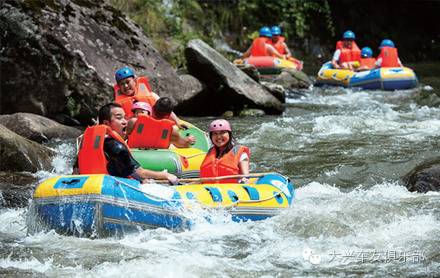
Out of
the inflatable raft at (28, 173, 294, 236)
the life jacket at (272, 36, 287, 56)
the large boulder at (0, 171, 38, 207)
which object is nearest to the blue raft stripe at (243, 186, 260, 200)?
the inflatable raft at (28, 173, 294, 236)

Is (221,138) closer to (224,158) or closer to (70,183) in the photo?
(224,158)

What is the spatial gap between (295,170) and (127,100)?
218 cm

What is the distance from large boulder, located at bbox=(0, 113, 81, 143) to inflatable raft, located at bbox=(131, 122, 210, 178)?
232cm

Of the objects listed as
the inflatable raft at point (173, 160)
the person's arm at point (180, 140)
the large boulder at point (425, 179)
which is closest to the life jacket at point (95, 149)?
the inflatable raft at point (173, 160)

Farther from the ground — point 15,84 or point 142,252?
point 15,84

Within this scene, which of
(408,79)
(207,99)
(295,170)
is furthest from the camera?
(408,79)

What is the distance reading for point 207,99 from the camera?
13141 millimetres

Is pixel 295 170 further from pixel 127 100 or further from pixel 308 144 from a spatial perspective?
pixel 127 100

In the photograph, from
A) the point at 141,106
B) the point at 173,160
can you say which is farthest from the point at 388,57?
the point at 173,160

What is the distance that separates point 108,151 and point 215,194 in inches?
38.7

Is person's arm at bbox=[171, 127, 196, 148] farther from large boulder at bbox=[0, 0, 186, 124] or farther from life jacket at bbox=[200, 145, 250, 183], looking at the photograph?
large boulder at bbox=[0, 0, 186, 124]

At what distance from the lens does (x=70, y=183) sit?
6016 millimetres

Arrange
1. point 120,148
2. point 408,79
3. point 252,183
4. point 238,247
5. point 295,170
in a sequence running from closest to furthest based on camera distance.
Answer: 1. point 238,247
2. point 120,148
3. point 252,183
4. point 295,170
5. point 408,79

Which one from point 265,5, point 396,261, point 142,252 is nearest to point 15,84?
point 142,252
